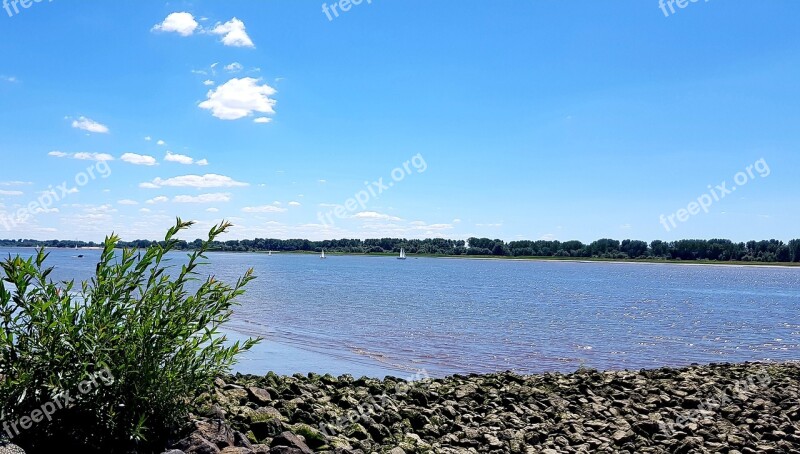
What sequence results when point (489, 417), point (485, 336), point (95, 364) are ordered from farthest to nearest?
point (485, 336) < point (489, 417) < point (95, 364)

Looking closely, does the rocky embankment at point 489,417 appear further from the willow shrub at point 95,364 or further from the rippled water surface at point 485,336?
the rippled water surface at point 485,336

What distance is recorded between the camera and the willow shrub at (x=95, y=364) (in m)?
7.12

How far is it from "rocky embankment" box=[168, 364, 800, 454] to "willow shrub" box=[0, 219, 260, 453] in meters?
0.70

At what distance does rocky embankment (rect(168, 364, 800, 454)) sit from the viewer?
27.8 feet

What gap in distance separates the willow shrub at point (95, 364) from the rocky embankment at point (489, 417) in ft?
2.30

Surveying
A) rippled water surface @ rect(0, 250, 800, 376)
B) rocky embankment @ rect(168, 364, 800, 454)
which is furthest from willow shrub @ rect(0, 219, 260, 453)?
rippled water surface @ rect(0, 250, 800, 376)

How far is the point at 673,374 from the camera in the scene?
1762 cm

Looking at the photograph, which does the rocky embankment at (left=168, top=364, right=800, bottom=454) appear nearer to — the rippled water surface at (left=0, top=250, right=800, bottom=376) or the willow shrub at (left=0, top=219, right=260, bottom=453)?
the willow shrub at (left=0, top=219, right=260, bottom=453)

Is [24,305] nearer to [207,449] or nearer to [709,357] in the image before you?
[207,449]

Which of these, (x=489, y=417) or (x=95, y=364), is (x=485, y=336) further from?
(x=95, y=364)

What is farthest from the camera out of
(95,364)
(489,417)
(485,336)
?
(485,336)

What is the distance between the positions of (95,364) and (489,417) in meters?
6.74

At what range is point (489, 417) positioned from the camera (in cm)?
1116

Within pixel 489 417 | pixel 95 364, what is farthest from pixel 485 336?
pixel 95 364
